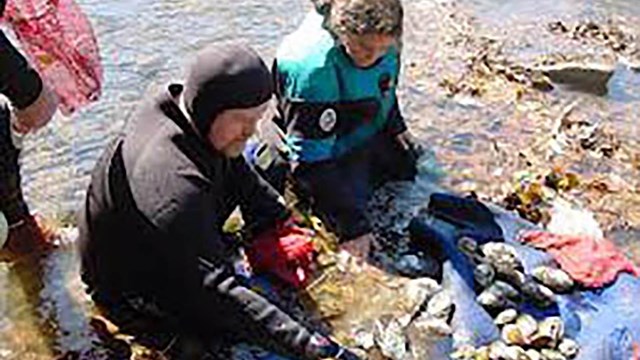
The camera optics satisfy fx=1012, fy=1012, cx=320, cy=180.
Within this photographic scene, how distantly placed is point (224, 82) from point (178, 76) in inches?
132

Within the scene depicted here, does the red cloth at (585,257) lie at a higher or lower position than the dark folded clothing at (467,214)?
lower

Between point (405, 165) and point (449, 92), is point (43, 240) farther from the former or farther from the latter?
point (449, 92)

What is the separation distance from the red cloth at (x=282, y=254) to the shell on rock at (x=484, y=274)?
0.88 meters

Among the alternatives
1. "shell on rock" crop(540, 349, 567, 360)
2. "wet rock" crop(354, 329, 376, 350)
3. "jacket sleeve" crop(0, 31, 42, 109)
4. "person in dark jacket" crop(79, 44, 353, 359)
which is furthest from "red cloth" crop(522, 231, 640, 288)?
"jacket sleeve" crop(0, 31, 42, 109)

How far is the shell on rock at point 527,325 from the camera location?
4.89m

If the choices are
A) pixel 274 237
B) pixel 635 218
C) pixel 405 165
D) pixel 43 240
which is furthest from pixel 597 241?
pixel 43 240

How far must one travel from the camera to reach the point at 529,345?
4.89m

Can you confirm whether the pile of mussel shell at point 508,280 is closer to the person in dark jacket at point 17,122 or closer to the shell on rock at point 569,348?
the shell on rock at point 569,348

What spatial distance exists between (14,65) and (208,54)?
31.9 inches

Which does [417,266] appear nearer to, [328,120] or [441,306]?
[441,306]

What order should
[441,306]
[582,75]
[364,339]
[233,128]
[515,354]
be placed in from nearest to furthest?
[233,128], [515,354], [364,339], [441,306], [582,75]

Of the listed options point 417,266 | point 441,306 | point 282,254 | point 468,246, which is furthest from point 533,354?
point 282,254

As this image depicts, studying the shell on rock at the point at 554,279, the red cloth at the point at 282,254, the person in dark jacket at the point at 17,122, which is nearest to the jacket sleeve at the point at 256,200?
the red cloth at the point at 282,254

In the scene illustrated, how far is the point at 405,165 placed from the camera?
21.5ft
